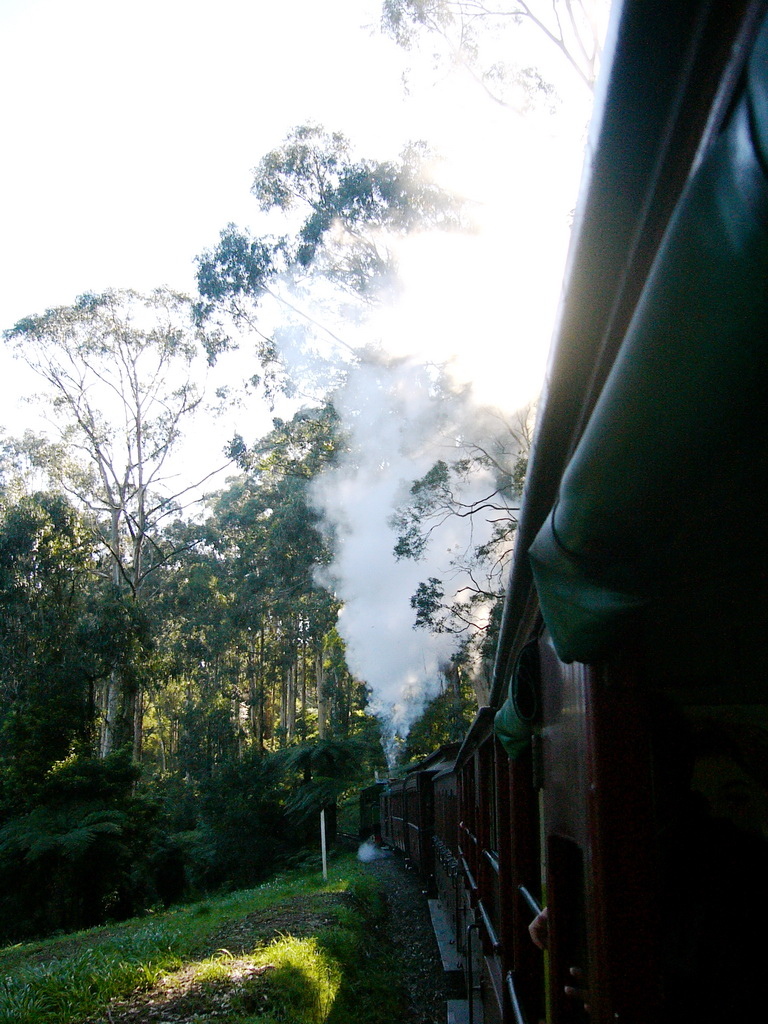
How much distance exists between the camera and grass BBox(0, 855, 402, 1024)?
20.1 ft

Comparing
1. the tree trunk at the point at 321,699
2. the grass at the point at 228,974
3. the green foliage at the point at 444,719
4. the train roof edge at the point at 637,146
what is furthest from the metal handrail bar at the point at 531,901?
the tree trunk at the point at 321,699

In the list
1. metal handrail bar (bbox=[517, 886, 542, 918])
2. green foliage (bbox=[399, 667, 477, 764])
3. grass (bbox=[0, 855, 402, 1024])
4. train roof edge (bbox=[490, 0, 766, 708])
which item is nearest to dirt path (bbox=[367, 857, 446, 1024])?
grass (bbox=[0, 855, 402, 1024])

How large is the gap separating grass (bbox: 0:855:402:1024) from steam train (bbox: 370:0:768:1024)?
4.40 meters

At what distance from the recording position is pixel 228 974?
7078 millimetres

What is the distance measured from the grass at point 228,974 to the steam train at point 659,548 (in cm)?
440

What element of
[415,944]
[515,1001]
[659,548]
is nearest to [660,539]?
[659,548]

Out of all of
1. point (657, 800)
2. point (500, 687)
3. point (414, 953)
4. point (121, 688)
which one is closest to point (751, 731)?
point (657, 800)

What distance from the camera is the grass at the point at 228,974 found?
613cm

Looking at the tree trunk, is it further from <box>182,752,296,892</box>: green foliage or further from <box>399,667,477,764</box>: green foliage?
<box>182,752,296,892</box>: green foliage

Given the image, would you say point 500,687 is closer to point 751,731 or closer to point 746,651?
point 751,731

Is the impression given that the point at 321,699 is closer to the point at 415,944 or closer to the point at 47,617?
the point at 47,617

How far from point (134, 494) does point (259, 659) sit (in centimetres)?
1582

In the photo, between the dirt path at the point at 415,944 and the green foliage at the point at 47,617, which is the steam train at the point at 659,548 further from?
the green foliage at the point at 47,617

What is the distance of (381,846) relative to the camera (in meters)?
26.2
